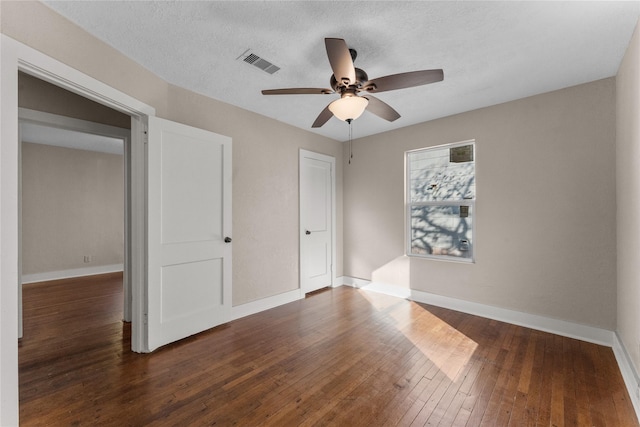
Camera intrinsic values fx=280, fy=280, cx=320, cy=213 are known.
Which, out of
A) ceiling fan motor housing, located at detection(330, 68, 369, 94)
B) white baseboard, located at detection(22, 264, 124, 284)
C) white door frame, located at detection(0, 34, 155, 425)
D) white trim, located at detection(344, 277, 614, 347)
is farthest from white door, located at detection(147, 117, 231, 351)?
white baseboard, located at detection(22, 264, 124, 284)

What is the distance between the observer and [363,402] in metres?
1.89

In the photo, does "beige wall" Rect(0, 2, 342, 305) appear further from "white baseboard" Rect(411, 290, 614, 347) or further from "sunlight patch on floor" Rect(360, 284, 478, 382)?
"white baseboard" Rect(411, 290, 614, 347)

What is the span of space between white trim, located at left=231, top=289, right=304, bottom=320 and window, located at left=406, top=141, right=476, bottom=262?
1.81m

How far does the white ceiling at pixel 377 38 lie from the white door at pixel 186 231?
0.66 m

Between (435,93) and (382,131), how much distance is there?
138cm

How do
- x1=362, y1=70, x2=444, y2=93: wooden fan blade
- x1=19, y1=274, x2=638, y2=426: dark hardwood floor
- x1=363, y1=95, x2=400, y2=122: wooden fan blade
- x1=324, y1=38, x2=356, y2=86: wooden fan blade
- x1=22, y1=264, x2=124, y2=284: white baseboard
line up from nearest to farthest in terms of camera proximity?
x1=324, y1=38, x2=356, y2=86: wooden fan blade, x1=19, y1=274, x2=638, y2=426: dark hardwood floor, x1=362, y1=70, x2=444, y2=93: wooden fan blade, x1=363, y1=95, x2=400, y2=122: wooden fan blade, x1=22, y1=264, x2=124, y2=284: white baseboard

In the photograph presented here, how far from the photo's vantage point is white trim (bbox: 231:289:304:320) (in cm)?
340

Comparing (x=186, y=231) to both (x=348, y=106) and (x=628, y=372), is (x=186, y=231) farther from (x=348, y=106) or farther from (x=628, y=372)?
(x=628, y=372)

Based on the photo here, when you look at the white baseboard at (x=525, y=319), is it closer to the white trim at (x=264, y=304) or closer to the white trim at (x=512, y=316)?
the white trim at (x=512, y=316)

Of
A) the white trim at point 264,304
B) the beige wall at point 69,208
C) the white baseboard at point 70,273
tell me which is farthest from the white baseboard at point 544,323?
the beige wall at point 69,208

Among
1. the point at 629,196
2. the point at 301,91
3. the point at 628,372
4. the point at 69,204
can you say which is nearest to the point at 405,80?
the point at 301,91

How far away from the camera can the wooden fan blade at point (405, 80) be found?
1.90 m

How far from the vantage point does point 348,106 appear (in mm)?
2084

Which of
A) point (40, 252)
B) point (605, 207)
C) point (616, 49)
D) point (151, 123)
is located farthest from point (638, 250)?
point (40, 252)
